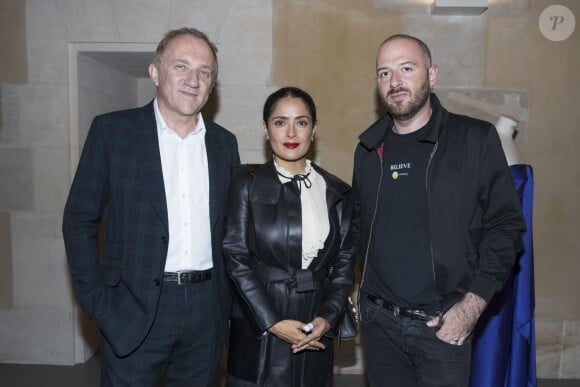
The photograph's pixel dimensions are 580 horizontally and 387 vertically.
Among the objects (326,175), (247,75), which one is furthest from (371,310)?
(247,75)

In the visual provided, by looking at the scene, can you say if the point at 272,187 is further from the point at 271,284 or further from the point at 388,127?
the point at 388,127

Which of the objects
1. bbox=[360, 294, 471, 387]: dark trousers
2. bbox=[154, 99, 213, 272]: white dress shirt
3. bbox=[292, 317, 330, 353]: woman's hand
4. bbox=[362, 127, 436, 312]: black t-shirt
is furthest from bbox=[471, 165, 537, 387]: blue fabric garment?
bbox=[154, 99, 213, 272]: white dress shirt

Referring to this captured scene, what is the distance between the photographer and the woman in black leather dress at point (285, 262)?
216cm

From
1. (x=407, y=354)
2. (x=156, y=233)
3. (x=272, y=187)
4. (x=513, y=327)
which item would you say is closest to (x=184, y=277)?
(x=156, y=233)

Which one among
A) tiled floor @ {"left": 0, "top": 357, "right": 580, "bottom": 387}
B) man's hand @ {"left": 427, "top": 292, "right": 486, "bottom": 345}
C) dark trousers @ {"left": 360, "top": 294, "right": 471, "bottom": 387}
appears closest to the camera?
man's hand @ {"left": 427, "top": 292, "right": 486, "bottom": 345}

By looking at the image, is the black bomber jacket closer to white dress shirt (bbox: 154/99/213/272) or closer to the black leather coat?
the black leather coat

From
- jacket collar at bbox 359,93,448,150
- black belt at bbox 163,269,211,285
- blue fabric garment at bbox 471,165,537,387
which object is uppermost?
jacket collar at bbox 359,93,448,150

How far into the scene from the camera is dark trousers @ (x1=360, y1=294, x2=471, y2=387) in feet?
6.86

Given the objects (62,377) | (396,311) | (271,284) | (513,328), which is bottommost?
(62,377)

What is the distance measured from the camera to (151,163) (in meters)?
2.16

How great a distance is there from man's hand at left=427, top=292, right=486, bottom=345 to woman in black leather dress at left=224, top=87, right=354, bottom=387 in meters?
0.48

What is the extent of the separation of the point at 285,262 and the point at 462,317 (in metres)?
0.75

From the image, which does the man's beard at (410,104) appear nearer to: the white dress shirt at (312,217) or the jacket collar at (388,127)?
the jacket collar at (388,127)

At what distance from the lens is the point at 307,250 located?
2.21m
